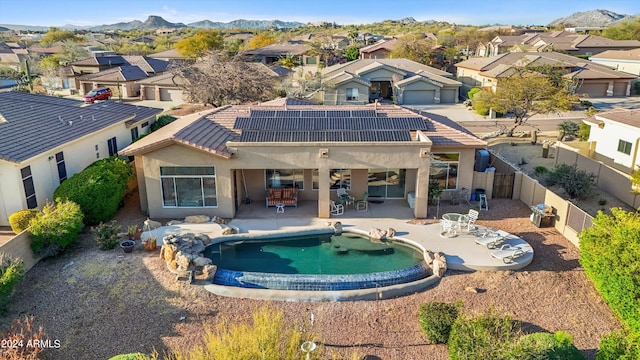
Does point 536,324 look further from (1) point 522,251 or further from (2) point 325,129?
(2) point 325,129

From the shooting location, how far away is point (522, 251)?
17.6 metres

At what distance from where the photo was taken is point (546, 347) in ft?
39.0

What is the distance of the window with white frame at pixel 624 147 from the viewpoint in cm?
2788

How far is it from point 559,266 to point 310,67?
2803 inches

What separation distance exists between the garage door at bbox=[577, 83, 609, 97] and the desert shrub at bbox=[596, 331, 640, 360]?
54.4 meters

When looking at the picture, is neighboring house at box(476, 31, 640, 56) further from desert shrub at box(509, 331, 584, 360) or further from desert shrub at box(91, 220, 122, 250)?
desert shrub at box(91, 220, 122, 250)

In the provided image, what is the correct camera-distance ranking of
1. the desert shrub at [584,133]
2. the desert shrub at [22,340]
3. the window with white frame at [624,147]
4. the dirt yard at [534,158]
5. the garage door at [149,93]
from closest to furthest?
the desert shrub at [22,340] < the dirt yard at [534,158] < the window with white frame at [624,147] < the desert shrub at [584,133] < the garage door at [149,93]

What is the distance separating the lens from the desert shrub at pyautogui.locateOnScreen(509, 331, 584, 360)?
10914 millimetres

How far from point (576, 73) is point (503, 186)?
4118 cm

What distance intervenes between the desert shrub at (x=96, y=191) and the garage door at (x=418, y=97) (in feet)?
129

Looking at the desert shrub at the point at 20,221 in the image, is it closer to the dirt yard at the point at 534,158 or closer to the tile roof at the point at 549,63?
the dirt yard at the point at 534,158

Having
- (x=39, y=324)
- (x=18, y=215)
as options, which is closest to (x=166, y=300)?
(x=39, y=324)

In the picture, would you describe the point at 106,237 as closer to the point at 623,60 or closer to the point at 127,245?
the point at 127,245

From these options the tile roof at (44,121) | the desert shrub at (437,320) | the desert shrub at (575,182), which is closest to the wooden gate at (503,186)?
the desert shrub at (575,182)
